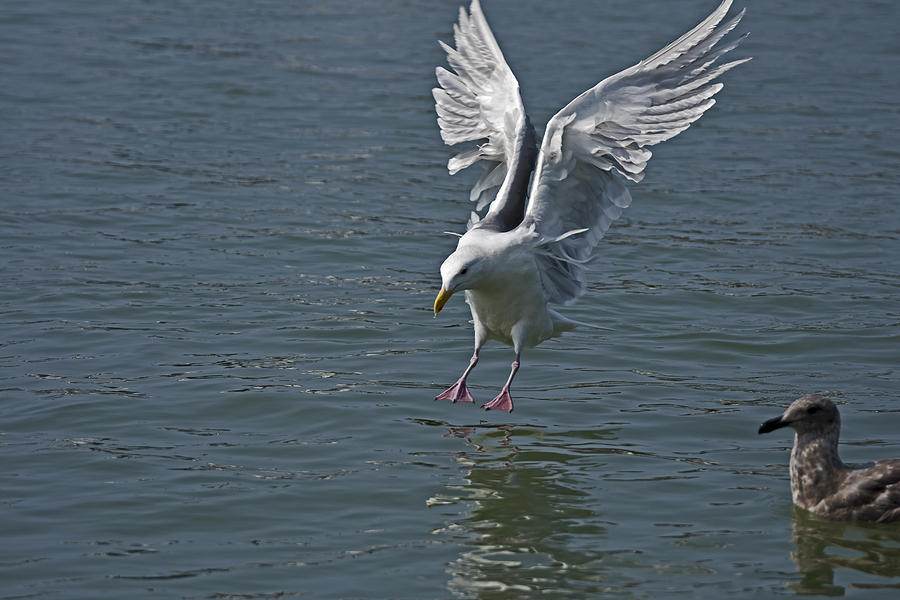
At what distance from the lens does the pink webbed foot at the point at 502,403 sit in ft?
26.5

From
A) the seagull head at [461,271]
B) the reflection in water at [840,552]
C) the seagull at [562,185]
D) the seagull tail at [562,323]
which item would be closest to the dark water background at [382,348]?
the reflection in water at [840,552]

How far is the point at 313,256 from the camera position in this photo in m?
11.4

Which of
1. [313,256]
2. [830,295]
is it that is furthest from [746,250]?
[313,256]

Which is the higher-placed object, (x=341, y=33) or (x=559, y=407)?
(x=341, y=33)

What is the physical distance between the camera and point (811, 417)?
6.75 m

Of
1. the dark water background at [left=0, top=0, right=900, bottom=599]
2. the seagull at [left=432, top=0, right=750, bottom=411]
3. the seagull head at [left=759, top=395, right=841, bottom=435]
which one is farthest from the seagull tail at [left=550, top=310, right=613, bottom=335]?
the seagull head at [left=759, top=395, right=841, bottom=435]

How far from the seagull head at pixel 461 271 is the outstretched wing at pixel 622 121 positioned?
62 cm

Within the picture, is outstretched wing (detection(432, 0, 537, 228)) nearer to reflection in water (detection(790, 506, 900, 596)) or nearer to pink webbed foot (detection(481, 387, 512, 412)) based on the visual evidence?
pink webbed foot (detection(481, 387, 512, 412))

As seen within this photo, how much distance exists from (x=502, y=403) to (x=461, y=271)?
1.00 m

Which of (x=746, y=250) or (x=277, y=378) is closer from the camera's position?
(x=277, y=378)

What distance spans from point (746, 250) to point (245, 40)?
10190mm

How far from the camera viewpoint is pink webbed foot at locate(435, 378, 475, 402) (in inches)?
324

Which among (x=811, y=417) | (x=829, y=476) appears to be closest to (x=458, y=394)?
(x=811, y=417)

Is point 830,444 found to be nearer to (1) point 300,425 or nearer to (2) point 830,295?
(1) point 300,425
